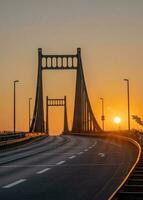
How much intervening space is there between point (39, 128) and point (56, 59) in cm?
1386

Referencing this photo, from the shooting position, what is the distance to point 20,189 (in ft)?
49.6

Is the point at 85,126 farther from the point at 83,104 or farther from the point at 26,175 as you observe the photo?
the point at 26,175

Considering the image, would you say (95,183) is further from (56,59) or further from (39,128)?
(56,59)

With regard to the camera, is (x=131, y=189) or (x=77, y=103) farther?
(x=77, y=103)

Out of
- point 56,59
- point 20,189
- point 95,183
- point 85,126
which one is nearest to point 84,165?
point 95,183

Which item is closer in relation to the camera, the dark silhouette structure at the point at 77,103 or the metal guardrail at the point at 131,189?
the metal guardrail at the point at 131,189

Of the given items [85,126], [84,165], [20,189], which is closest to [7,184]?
[20,189]

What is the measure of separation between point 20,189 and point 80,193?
167 centimetres

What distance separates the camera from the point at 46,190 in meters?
14.9

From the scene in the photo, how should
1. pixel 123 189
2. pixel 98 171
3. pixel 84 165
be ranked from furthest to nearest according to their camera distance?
pixel 84 165 → pixel 98 171 → pixel 123 189

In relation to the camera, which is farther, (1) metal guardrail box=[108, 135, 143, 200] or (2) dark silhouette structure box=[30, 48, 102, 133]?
(2) dark silhouette structure box=[30, 48, 102, 133]

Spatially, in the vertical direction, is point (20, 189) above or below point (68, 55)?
below

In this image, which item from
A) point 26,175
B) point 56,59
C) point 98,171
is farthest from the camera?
point 56,59

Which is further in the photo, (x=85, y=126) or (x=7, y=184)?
(x=85, y=126)
